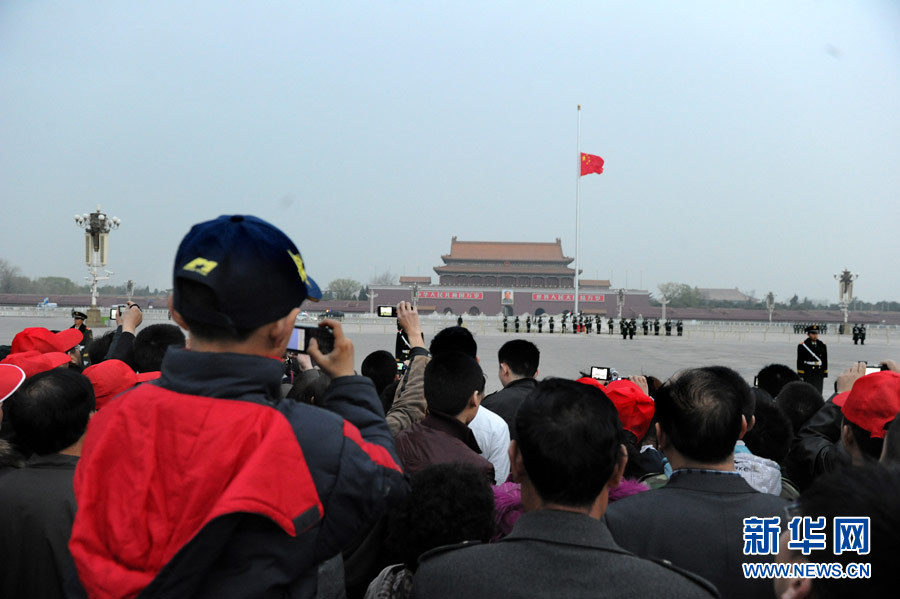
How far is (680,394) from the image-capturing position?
187cm

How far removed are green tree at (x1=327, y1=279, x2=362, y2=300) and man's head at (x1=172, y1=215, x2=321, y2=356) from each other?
77.2 metres

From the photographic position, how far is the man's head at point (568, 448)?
4.21ft

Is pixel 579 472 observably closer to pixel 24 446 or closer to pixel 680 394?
pixel 680 394

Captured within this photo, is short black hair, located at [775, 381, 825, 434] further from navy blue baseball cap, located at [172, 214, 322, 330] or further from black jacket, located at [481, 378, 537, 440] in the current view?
navy blue baseball cap, located at [172, 214, 322, 330]

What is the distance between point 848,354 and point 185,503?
916 inches

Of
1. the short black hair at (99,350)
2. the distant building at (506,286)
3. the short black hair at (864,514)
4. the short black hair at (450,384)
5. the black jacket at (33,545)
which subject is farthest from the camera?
the distant building at (506,286)

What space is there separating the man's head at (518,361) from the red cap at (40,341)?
3.05 m

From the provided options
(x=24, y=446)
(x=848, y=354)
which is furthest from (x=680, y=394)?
(x=848, y=354)

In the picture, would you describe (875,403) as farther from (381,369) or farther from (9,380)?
(9,380)

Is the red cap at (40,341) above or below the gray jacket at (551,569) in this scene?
above

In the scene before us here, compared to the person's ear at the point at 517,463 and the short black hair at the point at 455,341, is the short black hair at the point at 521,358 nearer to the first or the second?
the short black hair at the point at 455,341

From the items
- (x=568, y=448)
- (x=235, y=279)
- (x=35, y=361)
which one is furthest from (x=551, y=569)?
(x=35, y=361)

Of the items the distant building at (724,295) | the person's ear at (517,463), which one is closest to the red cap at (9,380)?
the person's ear at (517,463)

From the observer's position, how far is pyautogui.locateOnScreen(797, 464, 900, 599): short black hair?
0.81 meters
